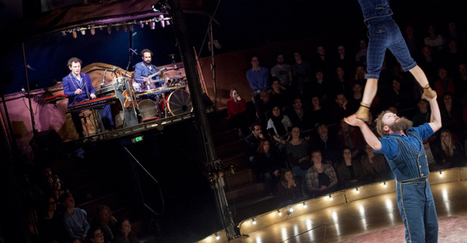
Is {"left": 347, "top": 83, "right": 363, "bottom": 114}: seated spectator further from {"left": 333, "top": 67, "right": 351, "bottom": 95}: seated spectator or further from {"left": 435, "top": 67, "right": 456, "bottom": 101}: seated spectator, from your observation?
{"left": 435, "top": 67, "right": 456, "bottom": 101}: seated spectator

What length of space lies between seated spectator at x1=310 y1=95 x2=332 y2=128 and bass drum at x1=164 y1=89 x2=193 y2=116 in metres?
2.08

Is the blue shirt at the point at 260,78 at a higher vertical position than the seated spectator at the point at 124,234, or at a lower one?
higher

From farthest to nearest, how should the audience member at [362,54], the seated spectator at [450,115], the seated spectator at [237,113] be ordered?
the audience member at [362,54] → the seated spectator at [237,113] → the seated spectator at [450,115]

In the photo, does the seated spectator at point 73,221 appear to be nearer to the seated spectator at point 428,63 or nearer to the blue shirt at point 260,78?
the blue shirt at point 260,78

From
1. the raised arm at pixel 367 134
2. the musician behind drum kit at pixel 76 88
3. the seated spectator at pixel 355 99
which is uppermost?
the musician behind drum kit at pixel 76 88

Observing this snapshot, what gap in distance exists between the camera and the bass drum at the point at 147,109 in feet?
21.7

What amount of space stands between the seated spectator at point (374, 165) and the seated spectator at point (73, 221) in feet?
12.7

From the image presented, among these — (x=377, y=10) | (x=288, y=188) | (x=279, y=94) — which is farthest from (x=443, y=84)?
(x=377, y=10)

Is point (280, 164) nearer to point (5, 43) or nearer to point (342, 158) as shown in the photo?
point (342, 158)

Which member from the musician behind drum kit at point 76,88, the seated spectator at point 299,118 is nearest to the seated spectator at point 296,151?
the seated spectator at point 299,118

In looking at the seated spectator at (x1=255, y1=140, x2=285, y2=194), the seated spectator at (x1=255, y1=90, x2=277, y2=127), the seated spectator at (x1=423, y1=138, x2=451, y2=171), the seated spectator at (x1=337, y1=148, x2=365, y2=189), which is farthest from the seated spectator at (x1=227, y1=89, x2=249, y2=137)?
the seated spectator at (x1=423, y1=138, x2=451, y2=171)

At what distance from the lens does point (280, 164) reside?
19.1 ft

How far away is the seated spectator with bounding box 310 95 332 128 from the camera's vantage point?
632cm

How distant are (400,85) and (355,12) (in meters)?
2.88
